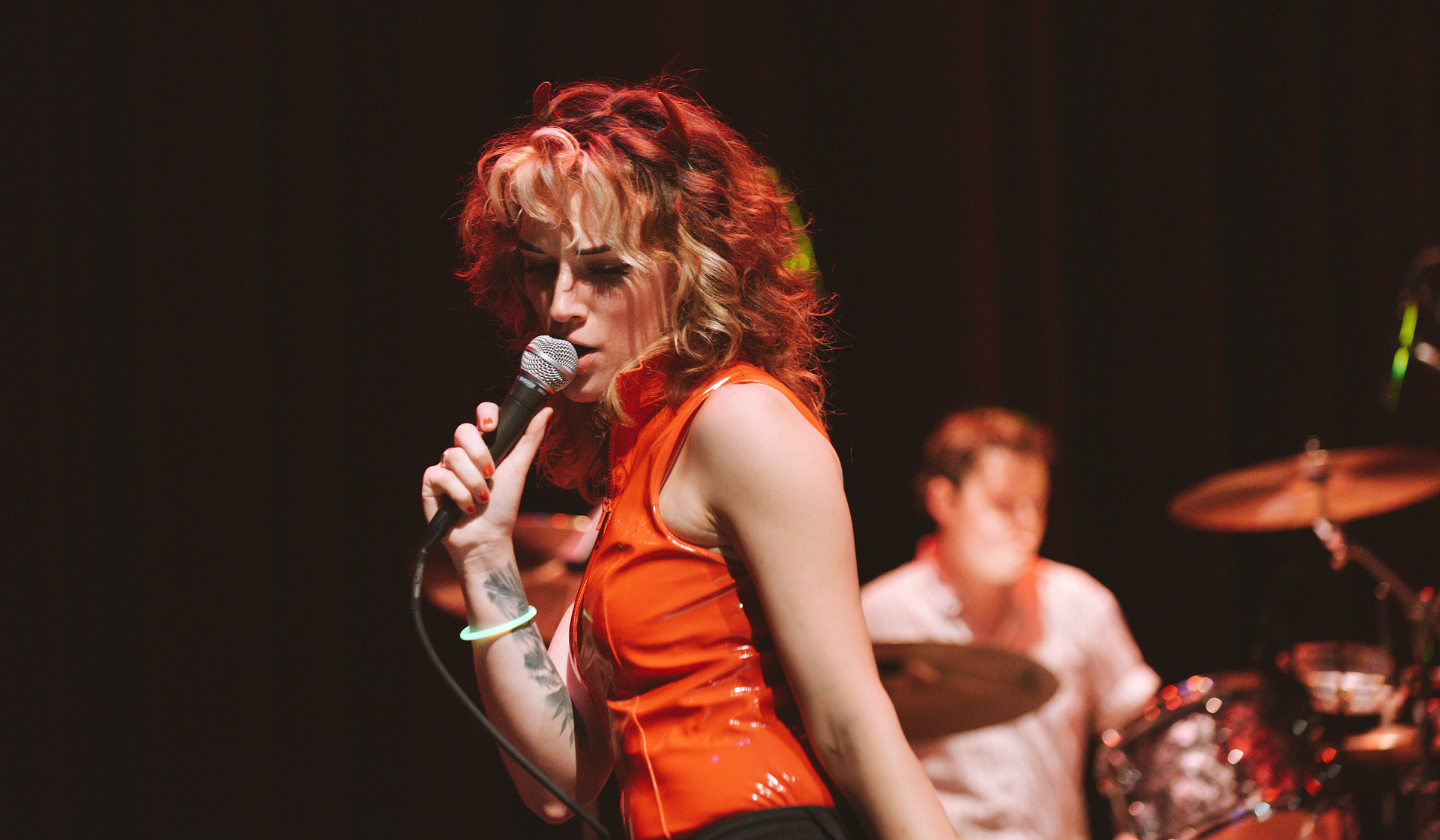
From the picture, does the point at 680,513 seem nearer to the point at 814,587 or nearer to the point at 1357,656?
the point at 814,587

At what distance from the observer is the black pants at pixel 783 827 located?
0.94 metres

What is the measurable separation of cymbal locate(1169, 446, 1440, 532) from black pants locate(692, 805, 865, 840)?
7.62 feet

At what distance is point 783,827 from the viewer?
944 mm

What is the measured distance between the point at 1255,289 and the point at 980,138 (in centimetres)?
130

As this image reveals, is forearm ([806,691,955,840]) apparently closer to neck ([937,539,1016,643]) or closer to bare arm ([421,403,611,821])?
bare arm ([421,403,611,821])

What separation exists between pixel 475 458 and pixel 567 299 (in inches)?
7.6

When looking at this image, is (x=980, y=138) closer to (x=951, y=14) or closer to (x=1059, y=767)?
(x=951, y=14)

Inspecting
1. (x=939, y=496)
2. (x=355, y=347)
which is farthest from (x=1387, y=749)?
(x=355, y=347)

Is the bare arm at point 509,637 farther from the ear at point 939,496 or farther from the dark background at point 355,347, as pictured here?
the ear at point 939,496

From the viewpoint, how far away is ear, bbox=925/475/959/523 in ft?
9.99

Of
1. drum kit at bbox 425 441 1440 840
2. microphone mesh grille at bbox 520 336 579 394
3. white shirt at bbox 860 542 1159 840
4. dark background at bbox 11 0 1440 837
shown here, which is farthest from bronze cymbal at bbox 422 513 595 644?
microphone mesh grille at bbox 520 336 579 394

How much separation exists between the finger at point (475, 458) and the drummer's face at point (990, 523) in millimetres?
2164

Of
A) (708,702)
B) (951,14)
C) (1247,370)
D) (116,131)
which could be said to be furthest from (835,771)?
(1247,370)

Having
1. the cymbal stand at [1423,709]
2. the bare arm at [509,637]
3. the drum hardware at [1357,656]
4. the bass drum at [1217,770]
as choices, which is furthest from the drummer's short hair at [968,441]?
the bare arm at [509,637]
